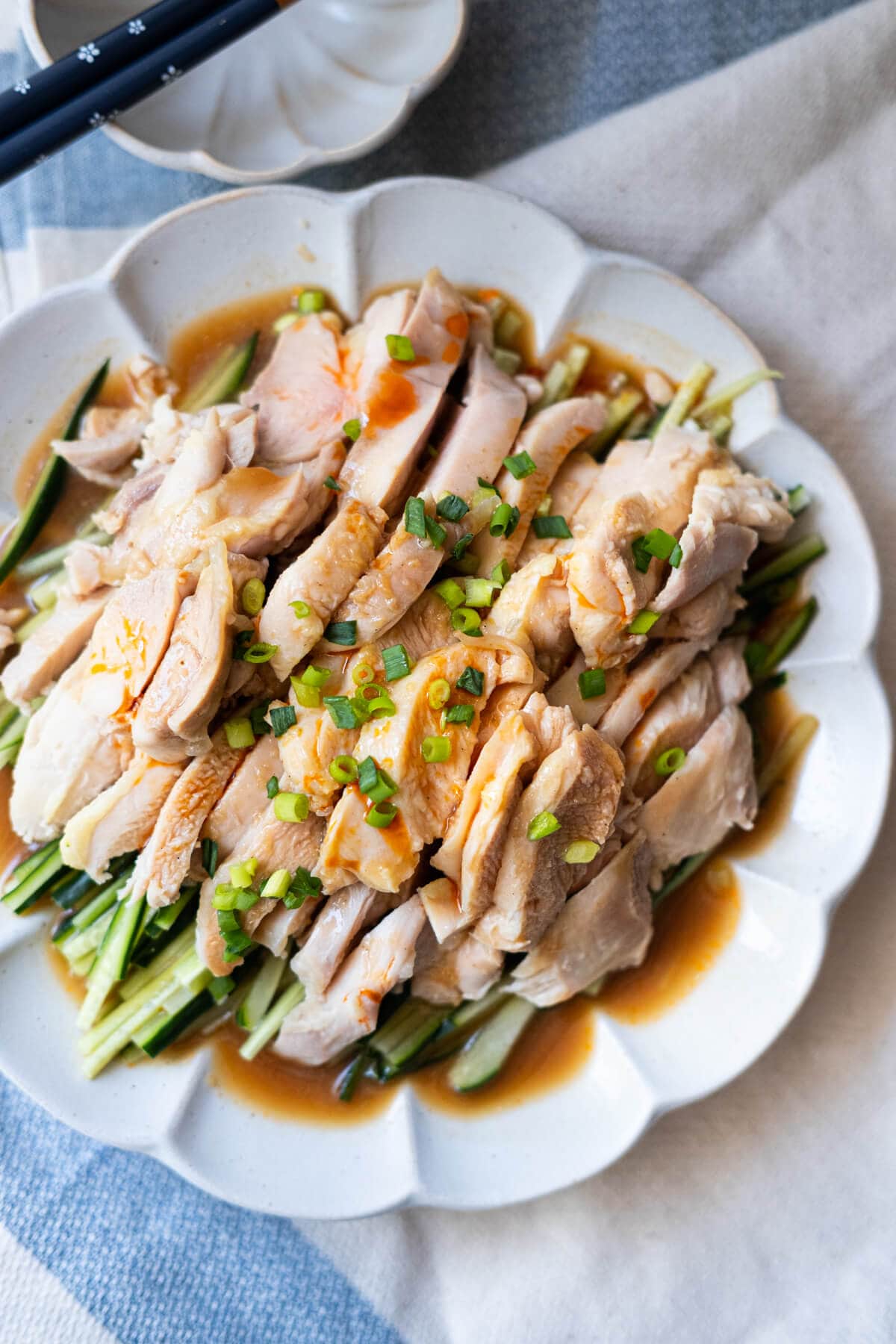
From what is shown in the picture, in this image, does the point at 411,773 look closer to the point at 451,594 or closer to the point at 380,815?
the point at 380,815

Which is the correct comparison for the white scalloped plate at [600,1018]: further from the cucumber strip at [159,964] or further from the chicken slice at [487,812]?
the chicken slice at [487,812]

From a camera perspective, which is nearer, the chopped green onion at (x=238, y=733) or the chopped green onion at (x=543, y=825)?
the chopped green onion at (x=543, y=825)

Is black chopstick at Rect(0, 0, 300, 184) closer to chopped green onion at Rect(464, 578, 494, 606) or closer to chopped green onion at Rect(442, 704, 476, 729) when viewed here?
chopped green onion at Rect(464, 578, 494, 606)

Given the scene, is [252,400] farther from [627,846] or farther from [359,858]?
[627,846]

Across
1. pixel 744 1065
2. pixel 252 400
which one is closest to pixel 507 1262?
pixel 744 1065

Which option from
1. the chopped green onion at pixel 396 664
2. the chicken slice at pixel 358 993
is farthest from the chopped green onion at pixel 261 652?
the chicken slice at pixel 358 993

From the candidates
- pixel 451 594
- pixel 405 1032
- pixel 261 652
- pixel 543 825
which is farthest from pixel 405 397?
pixel 405 1032
